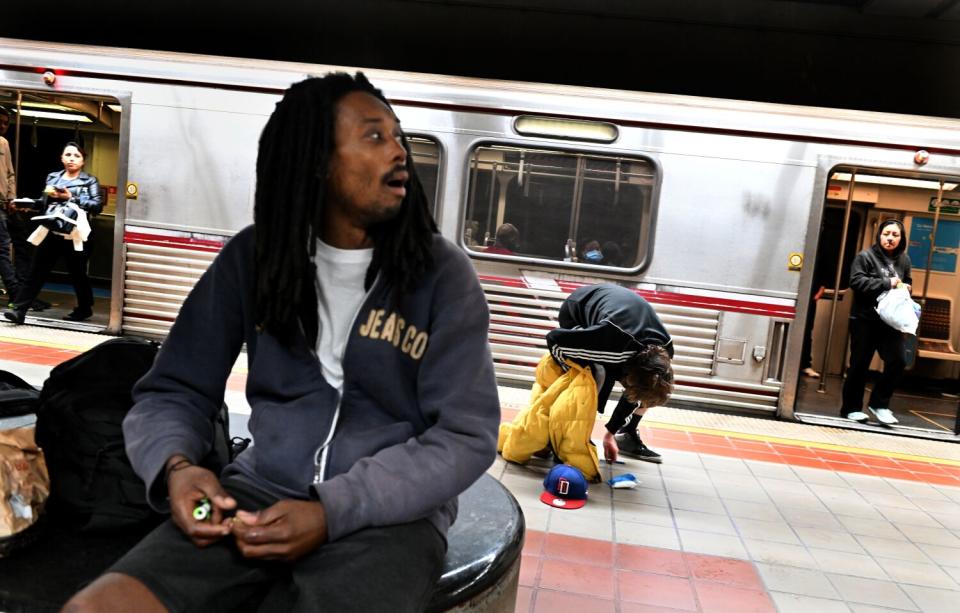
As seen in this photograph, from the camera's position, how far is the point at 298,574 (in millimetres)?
1248

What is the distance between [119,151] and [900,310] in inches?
263

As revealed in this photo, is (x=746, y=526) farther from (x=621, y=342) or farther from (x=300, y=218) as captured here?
(x=300, y=218)

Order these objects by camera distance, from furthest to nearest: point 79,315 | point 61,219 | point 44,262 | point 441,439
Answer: point 79,315
point 44,262
point 61,219
point 441,439

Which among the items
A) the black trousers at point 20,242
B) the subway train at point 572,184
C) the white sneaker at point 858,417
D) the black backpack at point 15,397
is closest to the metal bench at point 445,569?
the black backpack at point 15,397

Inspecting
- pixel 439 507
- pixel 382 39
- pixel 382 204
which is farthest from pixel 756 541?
pixel 382 39

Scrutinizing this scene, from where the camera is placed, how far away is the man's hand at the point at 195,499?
1.27 meters

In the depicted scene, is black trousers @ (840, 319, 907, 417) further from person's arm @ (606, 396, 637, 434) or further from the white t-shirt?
the white t-shirt

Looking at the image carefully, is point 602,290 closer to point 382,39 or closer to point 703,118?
point 703,118

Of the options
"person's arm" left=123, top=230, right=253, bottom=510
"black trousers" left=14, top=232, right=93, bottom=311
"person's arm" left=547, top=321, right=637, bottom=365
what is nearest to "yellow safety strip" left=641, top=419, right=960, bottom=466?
"person's arm" left=547, top=321, right=637, bottom=365

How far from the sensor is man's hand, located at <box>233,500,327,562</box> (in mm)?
1236

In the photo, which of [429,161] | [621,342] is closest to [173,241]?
[429,161]

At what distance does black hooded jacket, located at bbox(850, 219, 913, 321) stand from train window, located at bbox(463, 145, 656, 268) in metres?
1.89

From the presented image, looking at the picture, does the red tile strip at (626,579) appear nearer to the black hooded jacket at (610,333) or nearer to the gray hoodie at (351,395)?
the black hooded jacket at (610,333)

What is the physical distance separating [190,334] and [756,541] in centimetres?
297
